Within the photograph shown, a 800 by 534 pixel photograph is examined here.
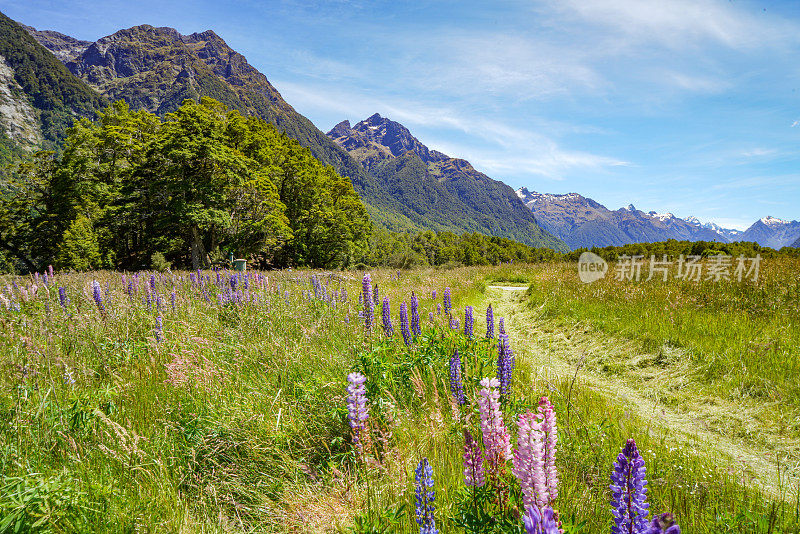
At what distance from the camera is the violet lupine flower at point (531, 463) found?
136 centimetres

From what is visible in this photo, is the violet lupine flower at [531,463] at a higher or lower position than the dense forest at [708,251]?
lower

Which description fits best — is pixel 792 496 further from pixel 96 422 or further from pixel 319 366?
pixel 96 422

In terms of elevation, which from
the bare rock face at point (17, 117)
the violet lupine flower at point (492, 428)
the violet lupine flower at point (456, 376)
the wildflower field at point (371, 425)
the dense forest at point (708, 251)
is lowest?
the wildflower field at point (371, 425)

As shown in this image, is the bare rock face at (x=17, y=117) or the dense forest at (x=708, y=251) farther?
the bare rock face at (x=17, y=117)

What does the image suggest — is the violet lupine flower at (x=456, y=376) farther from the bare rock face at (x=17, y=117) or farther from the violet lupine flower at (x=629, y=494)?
the bare rock face at (x=17, y=117)

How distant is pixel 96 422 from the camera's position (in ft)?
9.71

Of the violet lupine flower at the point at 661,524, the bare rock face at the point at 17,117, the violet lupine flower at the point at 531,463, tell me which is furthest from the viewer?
the bare rock face at the point at 17,117

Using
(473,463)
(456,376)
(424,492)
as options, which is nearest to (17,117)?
(456,376)

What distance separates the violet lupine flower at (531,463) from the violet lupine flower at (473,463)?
29 centimetres

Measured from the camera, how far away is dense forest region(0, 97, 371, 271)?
2536 centimetres

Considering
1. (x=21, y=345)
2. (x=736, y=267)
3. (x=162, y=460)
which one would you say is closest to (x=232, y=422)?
(x=162, y=460)

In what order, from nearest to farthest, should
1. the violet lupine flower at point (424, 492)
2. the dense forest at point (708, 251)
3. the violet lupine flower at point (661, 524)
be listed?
the violet lupine flower at point (661, 524), the violet lupine flower at point (424, 492), the dense forest at point (708, 251)

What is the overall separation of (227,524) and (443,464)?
1547 millimetres

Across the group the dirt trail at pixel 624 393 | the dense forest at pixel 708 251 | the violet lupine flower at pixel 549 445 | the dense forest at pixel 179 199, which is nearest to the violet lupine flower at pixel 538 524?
the violet lupine flower at pixel 549 445
